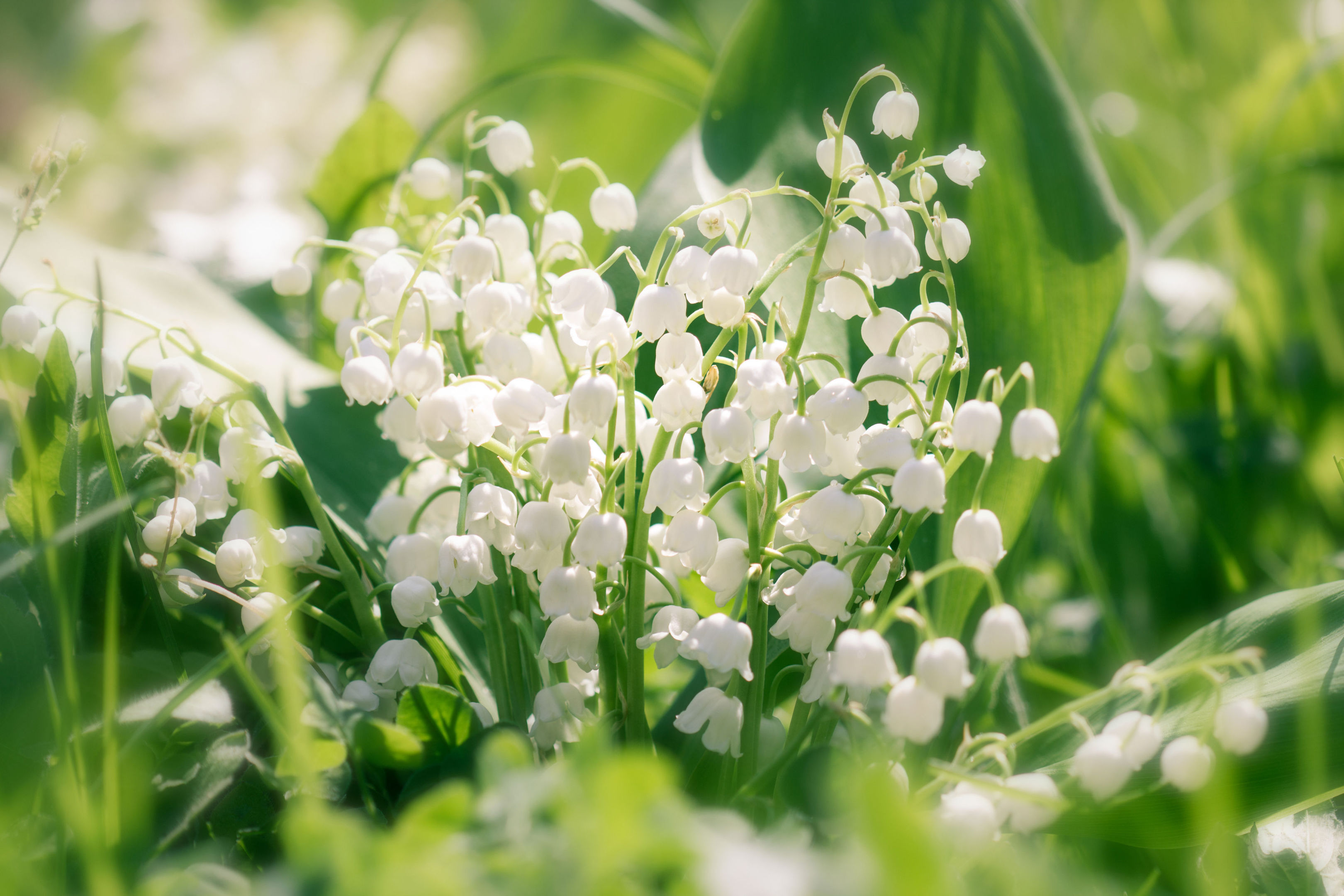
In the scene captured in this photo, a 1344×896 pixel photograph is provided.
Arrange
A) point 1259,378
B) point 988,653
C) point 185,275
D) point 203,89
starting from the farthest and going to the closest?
point 203,89
point 1259,378
point 185,275
point 988,653

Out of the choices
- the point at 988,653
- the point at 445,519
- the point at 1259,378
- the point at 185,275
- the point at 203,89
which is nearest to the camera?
the point at 988,653

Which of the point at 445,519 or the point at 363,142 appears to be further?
the point at 363,142

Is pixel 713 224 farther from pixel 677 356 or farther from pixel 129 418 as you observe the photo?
pixel 129 418

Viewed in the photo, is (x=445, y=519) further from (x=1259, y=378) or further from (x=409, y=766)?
(x=1259, y=378)

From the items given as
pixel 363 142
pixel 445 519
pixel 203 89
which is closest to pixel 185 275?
pixel 363 142

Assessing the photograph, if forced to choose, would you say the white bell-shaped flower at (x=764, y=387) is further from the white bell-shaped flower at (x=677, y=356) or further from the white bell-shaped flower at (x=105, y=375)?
the white bell-shaped flower at (x=105, y=375)
